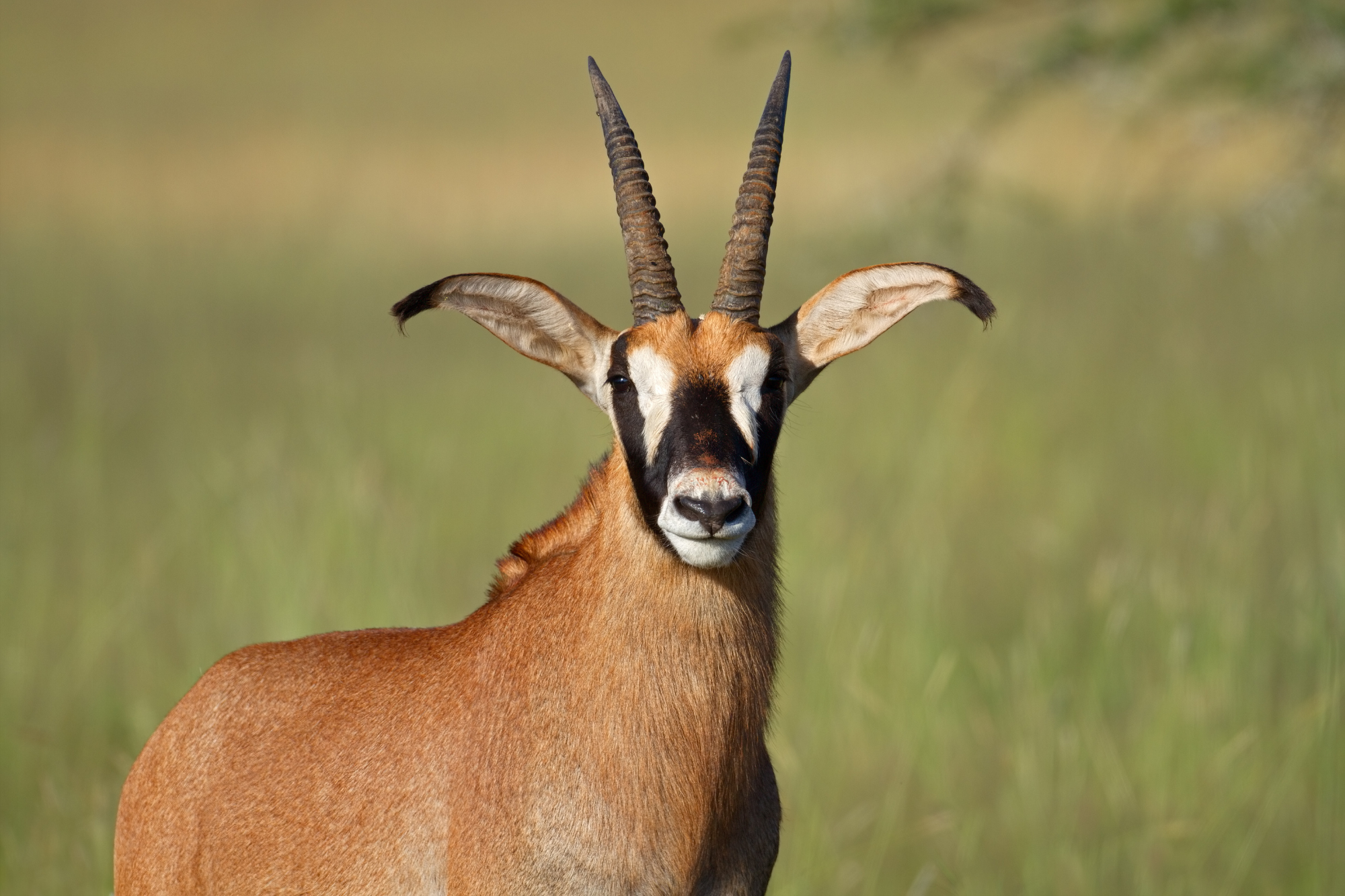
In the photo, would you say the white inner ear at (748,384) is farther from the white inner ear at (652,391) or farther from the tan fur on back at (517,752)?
the tan fur on back at (517,752)

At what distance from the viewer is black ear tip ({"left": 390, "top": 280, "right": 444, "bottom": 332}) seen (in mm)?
3230

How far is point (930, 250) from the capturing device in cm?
963

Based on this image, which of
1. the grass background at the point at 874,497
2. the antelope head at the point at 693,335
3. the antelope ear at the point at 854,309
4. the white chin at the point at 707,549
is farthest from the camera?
the grass background at the point at 874,497

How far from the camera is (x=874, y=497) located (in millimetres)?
8453

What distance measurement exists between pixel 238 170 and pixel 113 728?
16.8 metres

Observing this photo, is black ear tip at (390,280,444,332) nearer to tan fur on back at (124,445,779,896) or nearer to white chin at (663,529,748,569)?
tan fur on back at (124,445,779,896)

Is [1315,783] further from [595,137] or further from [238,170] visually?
[595,137]

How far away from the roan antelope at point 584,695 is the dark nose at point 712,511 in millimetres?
63

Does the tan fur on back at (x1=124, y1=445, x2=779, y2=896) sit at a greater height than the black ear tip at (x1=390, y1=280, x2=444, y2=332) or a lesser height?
lesser

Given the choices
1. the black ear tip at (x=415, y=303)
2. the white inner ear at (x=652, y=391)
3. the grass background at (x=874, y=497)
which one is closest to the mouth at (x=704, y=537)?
the white inner ear at (x=652, y=391)

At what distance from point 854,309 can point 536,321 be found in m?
0.94

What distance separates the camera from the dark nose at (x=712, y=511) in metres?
2.93

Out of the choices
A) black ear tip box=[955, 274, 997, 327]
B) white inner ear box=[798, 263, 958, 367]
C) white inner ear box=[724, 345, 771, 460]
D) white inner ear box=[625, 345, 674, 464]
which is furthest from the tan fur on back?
black ear tip box=[955, 274, 997, 327]

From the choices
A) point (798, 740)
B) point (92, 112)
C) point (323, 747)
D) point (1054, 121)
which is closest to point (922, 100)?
point (1054, 121)
